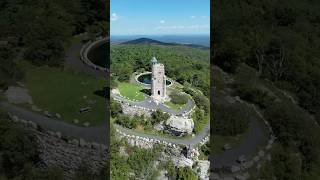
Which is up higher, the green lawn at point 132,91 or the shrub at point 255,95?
the green lawn at point 132,91

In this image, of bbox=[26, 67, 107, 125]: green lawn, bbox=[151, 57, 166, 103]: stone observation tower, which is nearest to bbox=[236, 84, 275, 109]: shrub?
bbox=[151, 57, 166, 103]: stone observation tower

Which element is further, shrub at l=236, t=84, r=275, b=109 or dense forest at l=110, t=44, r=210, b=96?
shrub at l=236, t=84, r=275, b=109

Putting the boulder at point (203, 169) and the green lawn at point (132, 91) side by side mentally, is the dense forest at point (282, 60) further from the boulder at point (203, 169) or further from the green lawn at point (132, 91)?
the green lawn at point (132, 91)

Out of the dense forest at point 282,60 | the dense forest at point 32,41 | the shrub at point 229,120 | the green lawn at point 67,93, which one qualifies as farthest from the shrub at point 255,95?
the dense forest at point 32,41

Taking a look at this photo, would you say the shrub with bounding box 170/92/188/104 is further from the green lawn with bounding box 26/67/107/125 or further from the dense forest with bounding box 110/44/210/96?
the green lawn with bounding box 26/67/107/125

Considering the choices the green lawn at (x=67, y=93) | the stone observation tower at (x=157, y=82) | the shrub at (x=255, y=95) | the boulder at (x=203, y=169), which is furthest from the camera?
the shrub at (x=255, y=95)

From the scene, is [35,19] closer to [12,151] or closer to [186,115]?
[12,151]

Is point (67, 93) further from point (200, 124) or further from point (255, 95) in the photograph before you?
point (255, 95)
